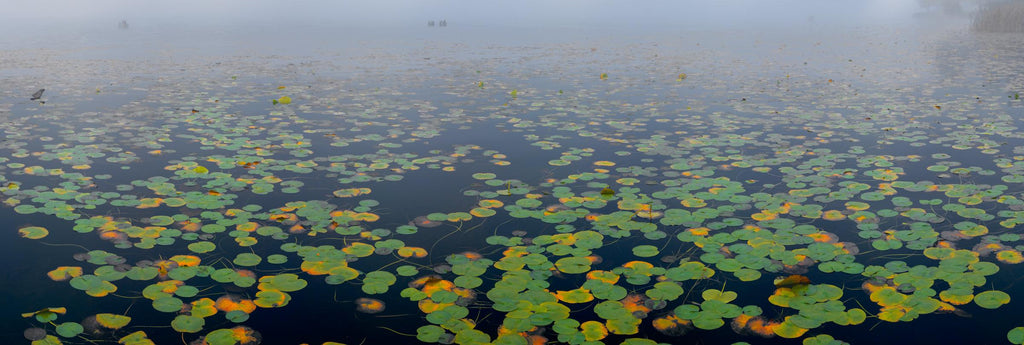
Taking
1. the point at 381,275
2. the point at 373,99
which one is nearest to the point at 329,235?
the point at 381,275

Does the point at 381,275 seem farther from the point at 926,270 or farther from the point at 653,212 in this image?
the point at 926,270

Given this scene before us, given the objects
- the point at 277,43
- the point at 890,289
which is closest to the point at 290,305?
the point at 890,289

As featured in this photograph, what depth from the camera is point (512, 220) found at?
5.50m

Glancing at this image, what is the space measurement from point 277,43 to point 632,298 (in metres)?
27.6

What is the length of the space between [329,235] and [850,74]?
14616mm

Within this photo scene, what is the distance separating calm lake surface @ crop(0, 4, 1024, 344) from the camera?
3.92 metres

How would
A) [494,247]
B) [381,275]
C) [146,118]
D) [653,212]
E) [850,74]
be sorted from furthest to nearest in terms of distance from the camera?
[850,74], [146,118], [653,212], [494,247], [381,275]

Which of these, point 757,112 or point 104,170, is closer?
point 104,170

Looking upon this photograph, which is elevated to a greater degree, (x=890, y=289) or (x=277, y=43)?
(x=890, y=289)

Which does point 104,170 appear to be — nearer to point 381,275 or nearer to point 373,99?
point 381,275

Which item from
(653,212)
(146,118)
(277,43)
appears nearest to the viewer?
(653,212)

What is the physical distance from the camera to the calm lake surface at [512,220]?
392cm

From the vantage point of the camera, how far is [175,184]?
6.45 metres

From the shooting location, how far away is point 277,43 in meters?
29.5
